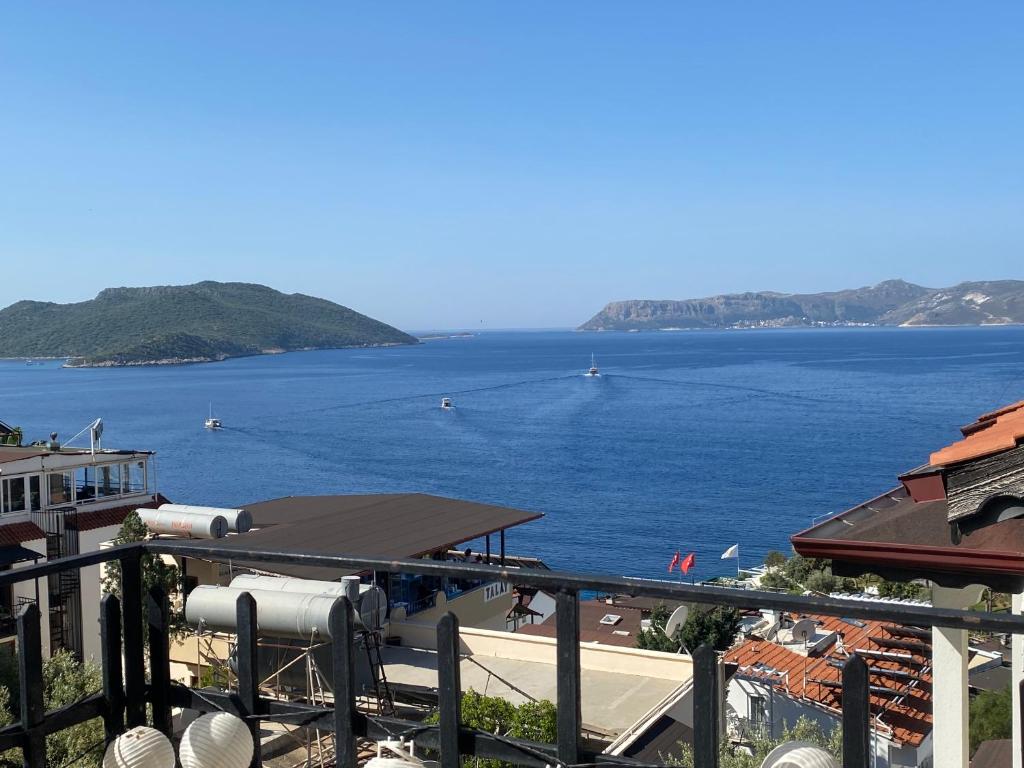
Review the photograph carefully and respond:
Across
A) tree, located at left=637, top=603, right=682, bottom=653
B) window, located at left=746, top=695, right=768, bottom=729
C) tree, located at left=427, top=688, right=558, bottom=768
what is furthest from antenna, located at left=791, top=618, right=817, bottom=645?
tree, located at left=427, top=688, right=558, bottom=768

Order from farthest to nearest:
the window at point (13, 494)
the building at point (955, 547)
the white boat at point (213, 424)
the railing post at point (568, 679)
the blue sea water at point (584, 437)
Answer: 1. the white boat at point (213, 424)
2. the blue sea water at point (584, 437)
3. the window at point (13, 494)
4. the building at point (955, 547)
5. the railing post at point (568, 679)

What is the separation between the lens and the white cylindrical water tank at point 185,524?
16422mm

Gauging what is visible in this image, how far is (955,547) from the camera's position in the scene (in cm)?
338

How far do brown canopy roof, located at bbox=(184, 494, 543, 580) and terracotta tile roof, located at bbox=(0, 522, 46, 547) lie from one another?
649 centimetres

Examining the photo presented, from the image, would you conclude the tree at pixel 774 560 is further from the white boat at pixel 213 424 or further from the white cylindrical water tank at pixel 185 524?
the white boat at pixel 213 424

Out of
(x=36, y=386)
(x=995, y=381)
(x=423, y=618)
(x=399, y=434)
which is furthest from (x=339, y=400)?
(x=423, y=618)

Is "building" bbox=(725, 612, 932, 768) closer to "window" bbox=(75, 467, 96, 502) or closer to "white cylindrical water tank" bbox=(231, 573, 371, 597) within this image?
"white cylindrical water tank" bbox=(231, 573, 371, 597)

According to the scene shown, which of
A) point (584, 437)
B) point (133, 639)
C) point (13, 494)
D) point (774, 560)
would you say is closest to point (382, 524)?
point (13, 494)

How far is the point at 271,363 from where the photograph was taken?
186375 mm

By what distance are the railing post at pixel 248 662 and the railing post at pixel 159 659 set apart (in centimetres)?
19

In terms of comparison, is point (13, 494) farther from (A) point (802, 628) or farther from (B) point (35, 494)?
(A) point (802, 628)

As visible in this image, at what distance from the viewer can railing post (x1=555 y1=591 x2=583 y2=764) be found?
62.9 inches

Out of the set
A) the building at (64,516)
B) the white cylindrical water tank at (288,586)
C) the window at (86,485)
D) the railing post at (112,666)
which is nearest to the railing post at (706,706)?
the railing post at (112,666)

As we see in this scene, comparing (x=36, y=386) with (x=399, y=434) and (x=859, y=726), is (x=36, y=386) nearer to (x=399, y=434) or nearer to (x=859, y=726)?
(x=399, y=434)
